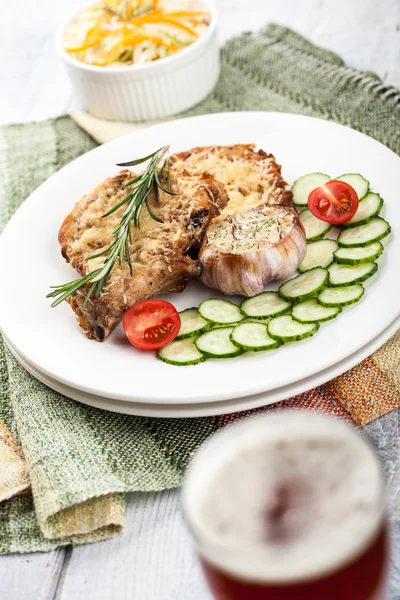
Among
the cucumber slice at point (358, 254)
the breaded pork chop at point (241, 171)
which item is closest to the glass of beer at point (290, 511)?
the cucumber slice at point (358, 254)

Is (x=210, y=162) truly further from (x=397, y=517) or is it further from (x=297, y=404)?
(x=397, y=517)

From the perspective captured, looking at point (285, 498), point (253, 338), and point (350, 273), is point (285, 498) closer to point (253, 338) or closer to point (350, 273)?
point (253, 338)

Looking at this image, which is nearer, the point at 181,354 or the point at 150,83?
the point at 181,354

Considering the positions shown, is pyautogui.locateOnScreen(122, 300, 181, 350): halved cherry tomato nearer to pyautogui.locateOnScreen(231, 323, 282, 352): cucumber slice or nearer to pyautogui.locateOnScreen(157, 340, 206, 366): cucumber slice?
pyautogui.locateOnScreen(157, 340, 206, 366): cucumber slice


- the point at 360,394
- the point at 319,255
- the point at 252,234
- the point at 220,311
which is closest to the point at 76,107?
the point at 252,234

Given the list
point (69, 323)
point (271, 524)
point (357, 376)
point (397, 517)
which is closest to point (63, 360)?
point (69, 323)

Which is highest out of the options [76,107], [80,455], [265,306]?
[265,306]

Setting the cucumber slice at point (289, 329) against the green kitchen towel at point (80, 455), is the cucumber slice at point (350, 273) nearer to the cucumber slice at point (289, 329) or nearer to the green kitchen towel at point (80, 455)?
the cucumber slice at point (289, 329)
